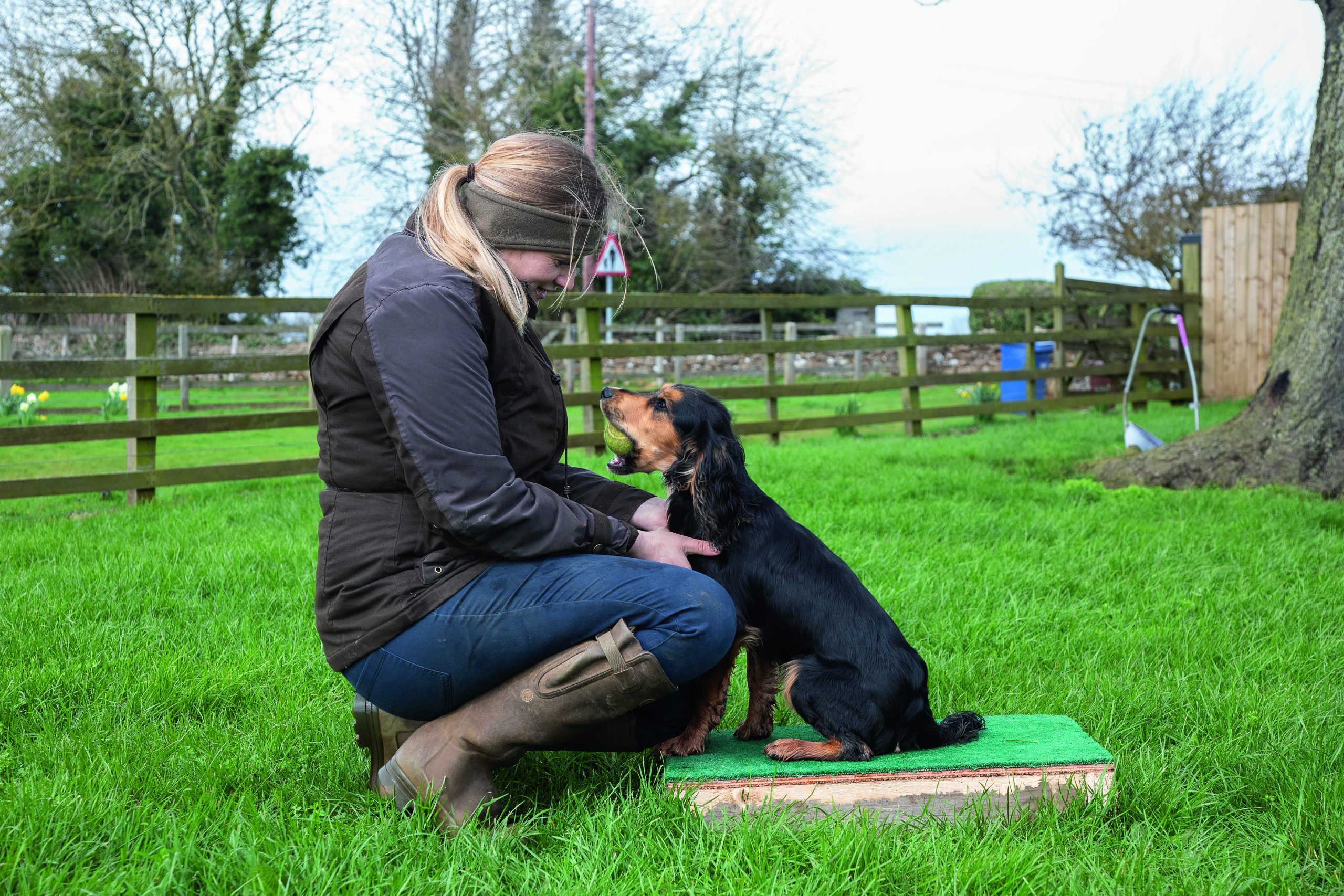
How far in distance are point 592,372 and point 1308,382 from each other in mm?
5139

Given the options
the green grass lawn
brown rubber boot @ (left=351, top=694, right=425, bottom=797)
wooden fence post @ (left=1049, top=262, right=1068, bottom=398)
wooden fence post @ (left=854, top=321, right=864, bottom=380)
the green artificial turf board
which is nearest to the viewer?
the green grass lawn

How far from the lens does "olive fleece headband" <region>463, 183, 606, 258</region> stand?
7.41 ft

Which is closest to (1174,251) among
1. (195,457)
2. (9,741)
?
(195,457)

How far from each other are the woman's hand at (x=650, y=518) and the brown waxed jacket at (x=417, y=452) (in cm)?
36

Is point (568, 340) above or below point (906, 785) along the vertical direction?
above

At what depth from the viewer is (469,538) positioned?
2115mm

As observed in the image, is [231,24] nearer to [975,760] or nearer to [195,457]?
A: [195,457]

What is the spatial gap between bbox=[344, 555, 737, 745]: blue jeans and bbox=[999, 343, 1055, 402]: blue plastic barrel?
11.8 meters

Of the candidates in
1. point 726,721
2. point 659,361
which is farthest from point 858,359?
point 726,721

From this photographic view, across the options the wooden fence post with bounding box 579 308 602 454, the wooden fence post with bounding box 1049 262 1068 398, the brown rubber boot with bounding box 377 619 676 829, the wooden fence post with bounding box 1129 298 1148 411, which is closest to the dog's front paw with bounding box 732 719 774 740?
the brown rubber boot with bounding box 377 619 676 829

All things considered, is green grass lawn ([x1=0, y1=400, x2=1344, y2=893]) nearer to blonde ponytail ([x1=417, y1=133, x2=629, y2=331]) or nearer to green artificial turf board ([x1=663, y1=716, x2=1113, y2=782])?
green artificial turf board ([x1=663, y1=716, x2=1113, y2=782])

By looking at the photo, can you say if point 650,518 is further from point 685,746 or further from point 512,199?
point 512,199

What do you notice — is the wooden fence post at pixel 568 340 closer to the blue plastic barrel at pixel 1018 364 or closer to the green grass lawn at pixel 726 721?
the green grass lawn at pixel 726 721

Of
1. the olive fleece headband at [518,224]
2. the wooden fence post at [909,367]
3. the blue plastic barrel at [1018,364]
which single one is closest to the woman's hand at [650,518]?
the olive fleece headband at [518,224]
